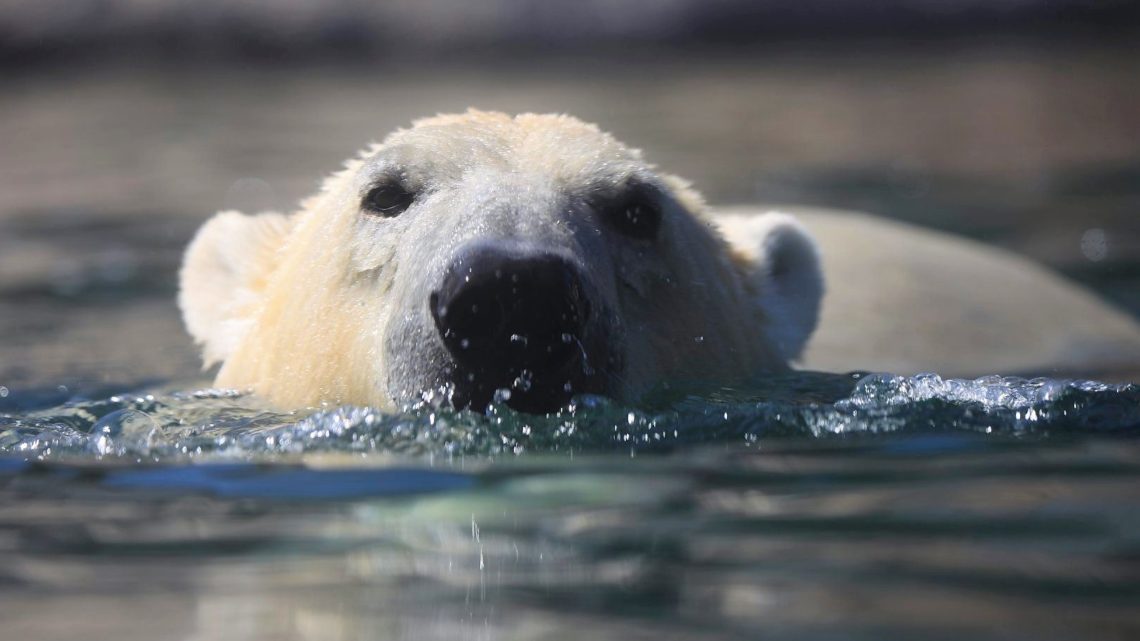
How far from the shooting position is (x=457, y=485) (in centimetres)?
283

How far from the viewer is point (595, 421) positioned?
3010 mm

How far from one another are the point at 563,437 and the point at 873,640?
3.67 ft

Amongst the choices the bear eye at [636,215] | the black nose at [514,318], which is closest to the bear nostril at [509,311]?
the black nose at [514,318]

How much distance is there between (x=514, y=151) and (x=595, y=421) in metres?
0.73

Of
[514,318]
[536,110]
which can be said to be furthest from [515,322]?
[536,110]

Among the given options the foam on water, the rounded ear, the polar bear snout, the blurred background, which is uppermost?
the blurred background

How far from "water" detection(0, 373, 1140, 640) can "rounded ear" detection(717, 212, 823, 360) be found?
51cm

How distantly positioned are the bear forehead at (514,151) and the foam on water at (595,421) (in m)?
0.52

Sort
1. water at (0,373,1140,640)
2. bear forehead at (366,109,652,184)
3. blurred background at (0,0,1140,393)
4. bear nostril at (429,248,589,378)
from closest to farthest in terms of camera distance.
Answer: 1. water at (0,373,1140,640)
2. bear nostril at (429,248,589,378)
3. bear forehead at (366,109,652,184)
4. blurred background at (0,0,1140,393)

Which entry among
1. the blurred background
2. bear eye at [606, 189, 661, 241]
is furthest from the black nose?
the blurred background

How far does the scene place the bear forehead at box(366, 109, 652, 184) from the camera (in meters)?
3.37

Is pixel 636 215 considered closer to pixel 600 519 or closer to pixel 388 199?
pixel 388 199

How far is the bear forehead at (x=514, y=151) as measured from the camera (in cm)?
337

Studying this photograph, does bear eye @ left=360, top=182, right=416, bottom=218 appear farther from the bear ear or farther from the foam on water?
the bear ear
